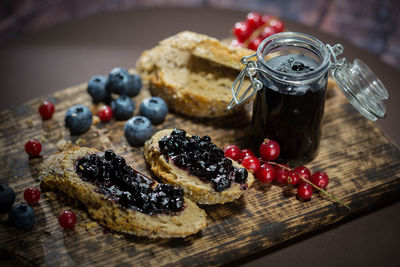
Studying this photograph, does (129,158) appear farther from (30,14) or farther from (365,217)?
(30,14)

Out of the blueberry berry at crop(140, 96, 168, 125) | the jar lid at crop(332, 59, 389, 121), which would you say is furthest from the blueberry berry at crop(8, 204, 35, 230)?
the jar lid at crop(332, 59, 389, 121)

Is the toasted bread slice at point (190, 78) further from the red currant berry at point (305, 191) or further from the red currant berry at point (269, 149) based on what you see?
the red currant berry at point (305, 191)

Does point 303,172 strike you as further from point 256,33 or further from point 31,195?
point 31,195

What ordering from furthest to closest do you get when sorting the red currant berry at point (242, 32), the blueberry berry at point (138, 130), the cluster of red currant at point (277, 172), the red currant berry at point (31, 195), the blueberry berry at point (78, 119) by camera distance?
the red currant berry at point (242, 32)
the blueberry berry at point (78, 119)
the blueberry berry at point (138, 130)
the cluster of red currant at point (277, 172)
the red currant berry at point (31, 195)

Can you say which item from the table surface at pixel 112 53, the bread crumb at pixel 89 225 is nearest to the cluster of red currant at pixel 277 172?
the table surface at pixel 112 53

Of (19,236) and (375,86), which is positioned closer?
(19,236)

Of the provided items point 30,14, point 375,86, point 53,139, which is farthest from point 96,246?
point 30,14
